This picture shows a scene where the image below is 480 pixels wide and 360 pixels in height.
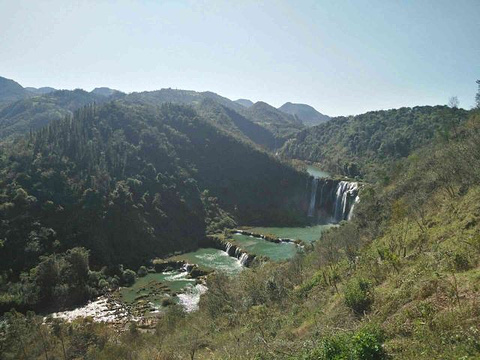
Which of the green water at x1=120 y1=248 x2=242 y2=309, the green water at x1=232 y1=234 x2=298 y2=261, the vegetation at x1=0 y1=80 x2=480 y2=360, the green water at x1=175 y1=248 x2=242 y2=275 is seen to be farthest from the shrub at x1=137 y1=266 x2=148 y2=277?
the green water at x1=232 y1=234 x2=298 y2=261

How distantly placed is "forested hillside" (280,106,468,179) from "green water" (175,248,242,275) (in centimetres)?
4363

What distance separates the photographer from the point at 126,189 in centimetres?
7731

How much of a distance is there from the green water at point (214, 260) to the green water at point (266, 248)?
11.8 ft

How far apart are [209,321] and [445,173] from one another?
80.1 feet

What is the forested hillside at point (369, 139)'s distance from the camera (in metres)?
105

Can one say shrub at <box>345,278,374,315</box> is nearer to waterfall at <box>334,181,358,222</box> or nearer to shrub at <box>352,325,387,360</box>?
shrub at <box>352,325,387,360</box>

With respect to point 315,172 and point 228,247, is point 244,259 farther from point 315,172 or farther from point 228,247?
point 315,172

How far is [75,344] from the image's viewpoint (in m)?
28.1

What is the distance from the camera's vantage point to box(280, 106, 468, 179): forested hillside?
105m

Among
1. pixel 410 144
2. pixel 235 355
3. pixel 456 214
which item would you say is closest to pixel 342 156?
pixel 410 144

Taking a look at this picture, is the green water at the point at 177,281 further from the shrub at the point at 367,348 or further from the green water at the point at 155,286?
the shrub at the point at 367,348

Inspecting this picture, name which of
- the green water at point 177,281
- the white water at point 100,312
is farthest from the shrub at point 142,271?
the white water at point 100,312

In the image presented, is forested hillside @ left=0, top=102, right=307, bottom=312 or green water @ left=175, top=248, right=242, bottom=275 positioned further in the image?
forested hillside @ left=0, top=102, right=307, bottom=312

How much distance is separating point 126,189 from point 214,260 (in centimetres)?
2843
